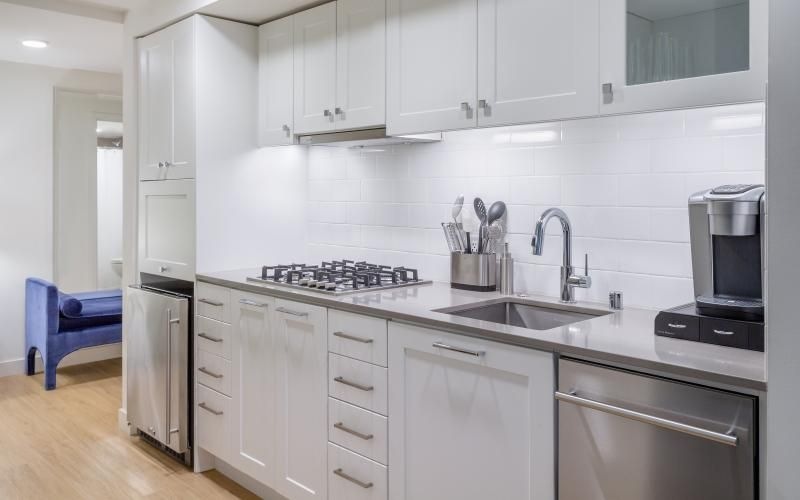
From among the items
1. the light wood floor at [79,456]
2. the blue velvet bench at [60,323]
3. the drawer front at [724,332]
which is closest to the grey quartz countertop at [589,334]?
the drawer front at [724,332]

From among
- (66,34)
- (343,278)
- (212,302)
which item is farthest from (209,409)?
(66,34)

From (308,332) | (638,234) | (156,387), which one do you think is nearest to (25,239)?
(156,387)

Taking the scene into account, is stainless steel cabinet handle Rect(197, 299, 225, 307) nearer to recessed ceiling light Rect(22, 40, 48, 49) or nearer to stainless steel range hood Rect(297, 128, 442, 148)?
stainless steel range hood Rect(297, 128, 442, 148)

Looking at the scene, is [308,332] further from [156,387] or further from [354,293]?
[156,387]

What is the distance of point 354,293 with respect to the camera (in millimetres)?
2551

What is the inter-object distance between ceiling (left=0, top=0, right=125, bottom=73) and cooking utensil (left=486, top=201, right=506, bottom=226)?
2.33 meters

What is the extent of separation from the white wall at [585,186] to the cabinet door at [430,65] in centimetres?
35

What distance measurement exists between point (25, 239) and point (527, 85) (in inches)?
176

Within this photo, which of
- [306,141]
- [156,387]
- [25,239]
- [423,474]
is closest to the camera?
[423,474]

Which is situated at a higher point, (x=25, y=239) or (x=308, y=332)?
(x=25, y=239)

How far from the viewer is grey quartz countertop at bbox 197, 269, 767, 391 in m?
1.45

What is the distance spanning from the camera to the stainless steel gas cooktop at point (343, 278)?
2646 millimetres

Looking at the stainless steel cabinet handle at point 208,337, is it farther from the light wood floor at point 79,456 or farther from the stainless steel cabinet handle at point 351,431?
the stainless steel cabinet handle at point 351,431

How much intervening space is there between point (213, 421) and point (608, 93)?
7.64 feet
